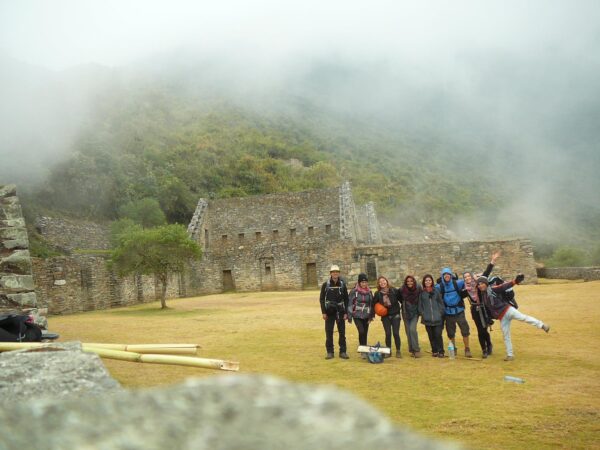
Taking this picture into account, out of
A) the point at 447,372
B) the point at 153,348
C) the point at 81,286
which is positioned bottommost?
the point at 447,372

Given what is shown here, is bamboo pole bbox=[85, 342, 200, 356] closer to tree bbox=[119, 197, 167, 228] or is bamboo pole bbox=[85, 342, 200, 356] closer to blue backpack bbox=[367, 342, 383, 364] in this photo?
blue backpack bbox=[367, 342, 383, 364]

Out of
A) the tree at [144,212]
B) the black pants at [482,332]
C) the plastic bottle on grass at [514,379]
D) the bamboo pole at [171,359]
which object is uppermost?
the tree at [144,212]

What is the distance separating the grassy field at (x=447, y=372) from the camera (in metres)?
5.21

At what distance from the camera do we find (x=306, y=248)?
28219 millimetres

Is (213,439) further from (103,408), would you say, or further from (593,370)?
(593,370)

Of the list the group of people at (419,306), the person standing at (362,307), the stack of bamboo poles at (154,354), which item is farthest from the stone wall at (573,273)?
the stack of bamboo poles at (154,354)

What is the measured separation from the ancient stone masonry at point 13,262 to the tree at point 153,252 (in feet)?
31.9

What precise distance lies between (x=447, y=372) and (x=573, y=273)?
21.9 m

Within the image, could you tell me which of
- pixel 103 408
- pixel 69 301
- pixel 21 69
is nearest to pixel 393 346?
pixel 103 408

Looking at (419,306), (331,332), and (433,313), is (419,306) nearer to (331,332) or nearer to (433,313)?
(433,313)

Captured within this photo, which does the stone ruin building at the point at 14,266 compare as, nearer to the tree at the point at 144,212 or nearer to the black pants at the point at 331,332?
the black pants at the point at 331,332

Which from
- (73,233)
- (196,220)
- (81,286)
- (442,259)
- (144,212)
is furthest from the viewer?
(144,212)

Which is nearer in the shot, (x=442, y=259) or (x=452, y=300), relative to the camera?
(x=452, y=300)

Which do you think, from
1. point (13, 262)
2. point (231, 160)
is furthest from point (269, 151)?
point (13, 262)
